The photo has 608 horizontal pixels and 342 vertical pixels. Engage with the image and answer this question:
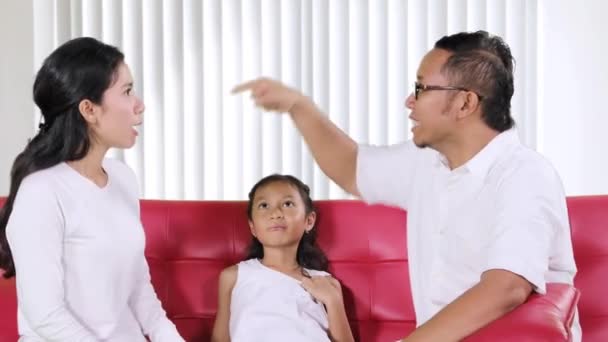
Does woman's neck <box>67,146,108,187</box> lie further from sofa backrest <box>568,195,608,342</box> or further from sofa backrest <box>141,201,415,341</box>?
sofa backrest <box>568,195,608,342</box>

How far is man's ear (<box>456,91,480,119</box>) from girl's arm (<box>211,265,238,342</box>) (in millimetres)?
925

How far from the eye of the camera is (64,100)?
7.30 feet

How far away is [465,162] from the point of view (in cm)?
212

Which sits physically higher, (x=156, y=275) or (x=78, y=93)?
(x=78, y=93)

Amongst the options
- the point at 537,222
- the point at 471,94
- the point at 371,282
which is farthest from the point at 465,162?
the point at 371,282

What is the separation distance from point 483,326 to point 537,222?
0.78ft

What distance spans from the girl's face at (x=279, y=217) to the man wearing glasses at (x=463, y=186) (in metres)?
0.32

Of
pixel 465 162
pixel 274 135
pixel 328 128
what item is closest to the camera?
pixel 465 162

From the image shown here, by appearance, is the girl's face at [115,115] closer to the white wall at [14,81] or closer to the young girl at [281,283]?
the young girl at [281,283]

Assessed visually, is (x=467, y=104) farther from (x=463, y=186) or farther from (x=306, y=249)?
(x=306, y=249)

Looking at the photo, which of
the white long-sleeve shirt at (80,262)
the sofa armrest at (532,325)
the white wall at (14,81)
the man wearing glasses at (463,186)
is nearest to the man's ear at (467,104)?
the man wearing glasses at (463,186)

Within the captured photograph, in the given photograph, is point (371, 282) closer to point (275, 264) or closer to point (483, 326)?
point (275, 264)

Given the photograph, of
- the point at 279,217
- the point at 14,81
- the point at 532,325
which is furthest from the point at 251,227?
the point at 14,81

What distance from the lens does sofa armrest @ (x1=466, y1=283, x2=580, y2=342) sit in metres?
1.62
